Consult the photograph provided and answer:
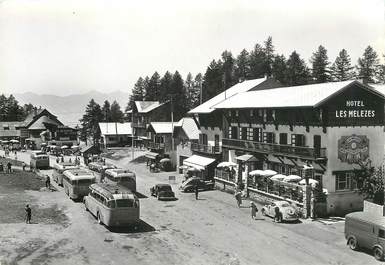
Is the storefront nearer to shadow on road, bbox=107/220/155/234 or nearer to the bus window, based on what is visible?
shadow on road, bbox=107/220/155/234

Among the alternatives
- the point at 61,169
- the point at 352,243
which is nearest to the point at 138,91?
the point at 61,169

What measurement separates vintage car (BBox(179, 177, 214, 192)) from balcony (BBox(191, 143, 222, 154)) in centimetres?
587

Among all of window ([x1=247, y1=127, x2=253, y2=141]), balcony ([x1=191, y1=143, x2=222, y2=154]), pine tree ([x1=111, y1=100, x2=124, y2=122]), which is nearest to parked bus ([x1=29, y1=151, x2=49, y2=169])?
balcony ([x1=191, y1=143, x2=222, y2=154])

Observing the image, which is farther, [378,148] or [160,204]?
[160,204]

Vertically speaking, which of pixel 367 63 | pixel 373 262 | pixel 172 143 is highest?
pixel 367 63

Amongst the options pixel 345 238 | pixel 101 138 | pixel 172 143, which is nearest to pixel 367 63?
pixel 172 143

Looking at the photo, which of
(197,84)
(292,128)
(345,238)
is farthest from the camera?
(197,84)

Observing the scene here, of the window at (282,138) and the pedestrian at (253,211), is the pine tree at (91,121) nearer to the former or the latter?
the window at (282,138)

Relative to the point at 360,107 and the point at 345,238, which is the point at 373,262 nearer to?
the point at 345,238

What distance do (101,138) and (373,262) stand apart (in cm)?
9251

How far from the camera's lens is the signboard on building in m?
40.2

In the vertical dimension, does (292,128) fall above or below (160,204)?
above

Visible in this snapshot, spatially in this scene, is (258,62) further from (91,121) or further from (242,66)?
(91,121)

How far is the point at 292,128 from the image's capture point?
4462 cm
